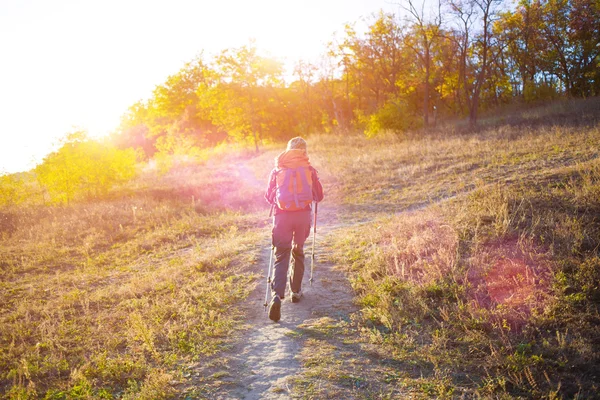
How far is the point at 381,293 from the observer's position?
215 inches

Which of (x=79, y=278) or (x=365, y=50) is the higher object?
(x=365, y=50)

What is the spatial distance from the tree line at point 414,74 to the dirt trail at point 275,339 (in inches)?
807

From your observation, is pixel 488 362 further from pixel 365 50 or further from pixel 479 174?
pixel 365 50

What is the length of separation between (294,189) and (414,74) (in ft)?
Result: 102

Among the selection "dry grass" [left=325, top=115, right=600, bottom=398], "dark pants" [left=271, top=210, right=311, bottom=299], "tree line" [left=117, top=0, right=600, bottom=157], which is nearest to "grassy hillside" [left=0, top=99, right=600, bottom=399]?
"dry grass" [left=325, top=115, right=600, bottom=398]

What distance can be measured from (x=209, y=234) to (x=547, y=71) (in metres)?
33.9

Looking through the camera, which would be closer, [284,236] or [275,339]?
[275,339]

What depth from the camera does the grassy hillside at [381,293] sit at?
3924mm

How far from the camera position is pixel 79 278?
8266 mm

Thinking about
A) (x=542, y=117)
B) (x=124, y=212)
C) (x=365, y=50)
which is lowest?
(x=124, y=212)

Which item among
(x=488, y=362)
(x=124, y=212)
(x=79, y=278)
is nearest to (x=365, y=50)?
(x=124, y=212)

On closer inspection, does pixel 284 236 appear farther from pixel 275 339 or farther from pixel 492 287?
pixel 492 287

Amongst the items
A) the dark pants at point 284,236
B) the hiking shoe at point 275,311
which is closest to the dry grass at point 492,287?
the hiking shoe at point 275,311

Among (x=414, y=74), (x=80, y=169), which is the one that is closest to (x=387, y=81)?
(x=414, y=74)
